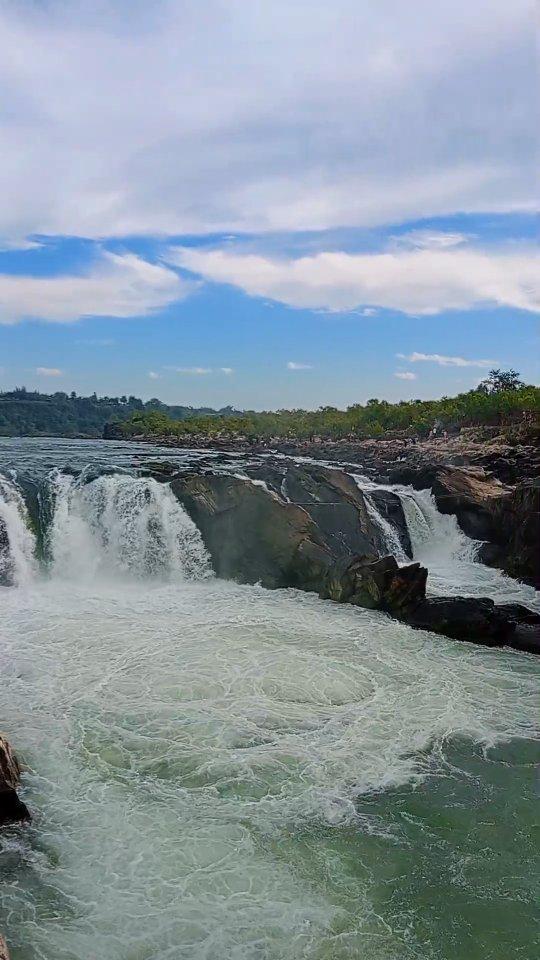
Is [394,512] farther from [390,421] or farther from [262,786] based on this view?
[390,421]

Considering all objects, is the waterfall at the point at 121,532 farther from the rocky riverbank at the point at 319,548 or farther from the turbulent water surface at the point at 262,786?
the turbulent water surface at the point at 262,786

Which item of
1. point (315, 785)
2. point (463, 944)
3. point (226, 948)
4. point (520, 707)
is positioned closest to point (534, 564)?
point (520, 707)

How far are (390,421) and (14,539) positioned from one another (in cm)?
4668

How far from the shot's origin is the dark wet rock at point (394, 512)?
2067cm

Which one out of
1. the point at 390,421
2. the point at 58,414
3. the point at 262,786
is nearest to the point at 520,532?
the point at 262,786

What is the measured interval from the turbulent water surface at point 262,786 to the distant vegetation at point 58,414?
60.8m

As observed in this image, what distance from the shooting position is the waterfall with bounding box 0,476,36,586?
53.5 feet

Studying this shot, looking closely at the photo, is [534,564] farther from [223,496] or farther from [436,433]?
[436,433]

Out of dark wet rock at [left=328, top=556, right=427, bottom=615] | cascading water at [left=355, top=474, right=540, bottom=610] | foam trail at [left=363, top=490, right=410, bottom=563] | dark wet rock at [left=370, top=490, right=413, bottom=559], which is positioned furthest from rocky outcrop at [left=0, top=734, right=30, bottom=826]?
dark wet rock at [left=370, top=490, right=413, bottom=559]

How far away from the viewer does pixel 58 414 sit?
9531 centimetres

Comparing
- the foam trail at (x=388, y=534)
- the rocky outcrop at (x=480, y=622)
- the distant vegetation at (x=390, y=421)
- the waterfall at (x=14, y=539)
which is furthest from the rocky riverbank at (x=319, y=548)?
the distant vegetation at (x=390, y=421)

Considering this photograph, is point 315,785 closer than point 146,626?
Yes

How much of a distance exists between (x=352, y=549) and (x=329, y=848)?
12056 mm

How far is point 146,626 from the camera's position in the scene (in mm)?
13547
